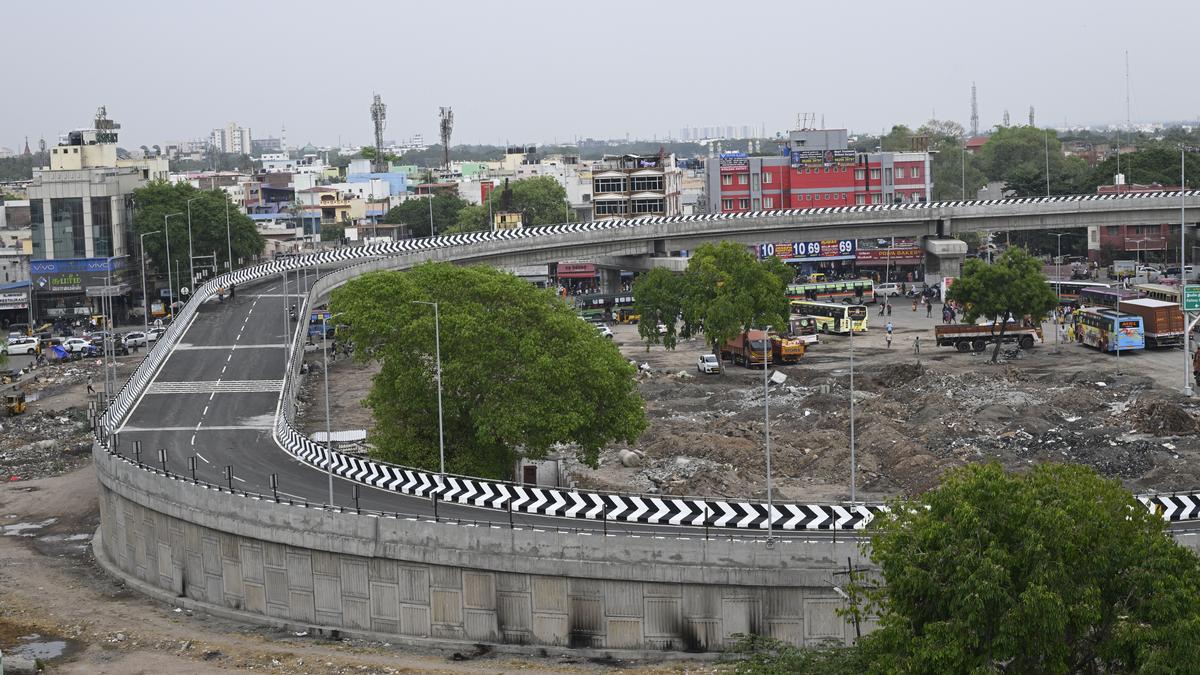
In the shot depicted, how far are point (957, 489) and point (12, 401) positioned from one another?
6563cm

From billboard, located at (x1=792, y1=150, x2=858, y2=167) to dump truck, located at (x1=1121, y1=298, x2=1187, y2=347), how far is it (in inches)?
2368

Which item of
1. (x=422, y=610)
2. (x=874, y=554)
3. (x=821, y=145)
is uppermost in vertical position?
(x=821, y=145)

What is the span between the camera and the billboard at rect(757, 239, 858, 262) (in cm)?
13488

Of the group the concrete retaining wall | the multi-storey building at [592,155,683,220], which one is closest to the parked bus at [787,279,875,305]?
the multi-storey building at [592,155,683,220]

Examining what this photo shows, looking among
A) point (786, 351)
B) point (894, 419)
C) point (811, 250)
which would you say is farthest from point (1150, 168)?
point (894, 419)

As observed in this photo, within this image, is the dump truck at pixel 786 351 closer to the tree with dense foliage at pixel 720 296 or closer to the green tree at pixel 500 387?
the tree with dense foliage at pixel 720 296

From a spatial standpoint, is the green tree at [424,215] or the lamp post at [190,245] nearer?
the lamp post at [190,245]

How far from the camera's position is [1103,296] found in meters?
106

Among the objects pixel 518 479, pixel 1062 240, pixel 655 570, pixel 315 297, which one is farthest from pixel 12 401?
pixel 1062 240

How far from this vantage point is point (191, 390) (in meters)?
69.4

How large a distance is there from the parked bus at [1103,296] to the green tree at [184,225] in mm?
59811

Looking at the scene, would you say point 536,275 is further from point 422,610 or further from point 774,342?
point 422,610

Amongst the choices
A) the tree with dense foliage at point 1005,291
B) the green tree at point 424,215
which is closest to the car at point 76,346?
the tree with dense foliage at point 1005,291

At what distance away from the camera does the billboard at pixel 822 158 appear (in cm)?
14650
